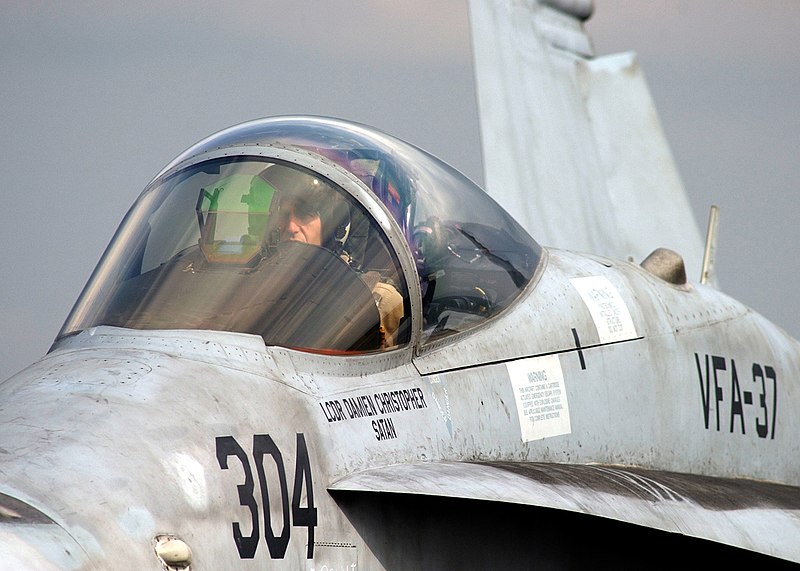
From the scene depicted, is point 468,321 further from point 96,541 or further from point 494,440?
point 96,541

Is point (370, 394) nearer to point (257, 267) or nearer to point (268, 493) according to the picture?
point (257, 267)

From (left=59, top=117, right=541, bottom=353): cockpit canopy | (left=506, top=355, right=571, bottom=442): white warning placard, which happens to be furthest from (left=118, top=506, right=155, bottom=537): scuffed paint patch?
(left=506, top=355, right=571, bottom=442): white warning placard

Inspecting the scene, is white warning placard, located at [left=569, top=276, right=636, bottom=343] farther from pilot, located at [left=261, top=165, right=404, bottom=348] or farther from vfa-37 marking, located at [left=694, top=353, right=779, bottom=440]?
pilot, located at [left=261, top=165, right=404, bottom=348]

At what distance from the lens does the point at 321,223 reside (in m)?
4.06

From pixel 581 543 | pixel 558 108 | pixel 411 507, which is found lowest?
pixel 581 543

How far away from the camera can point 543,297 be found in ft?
16.5

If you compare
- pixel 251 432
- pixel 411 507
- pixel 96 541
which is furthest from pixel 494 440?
pixel 96 541

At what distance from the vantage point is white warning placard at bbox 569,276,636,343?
208 inches

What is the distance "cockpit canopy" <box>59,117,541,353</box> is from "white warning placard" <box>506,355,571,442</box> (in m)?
0.30

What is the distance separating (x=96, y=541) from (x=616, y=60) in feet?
39.4

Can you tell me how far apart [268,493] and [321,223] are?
1.18m

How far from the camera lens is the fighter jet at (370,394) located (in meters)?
3.07

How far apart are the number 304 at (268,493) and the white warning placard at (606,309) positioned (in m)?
2.23

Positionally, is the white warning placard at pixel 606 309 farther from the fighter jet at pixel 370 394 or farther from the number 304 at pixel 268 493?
the number 304 at pixel 268 493
